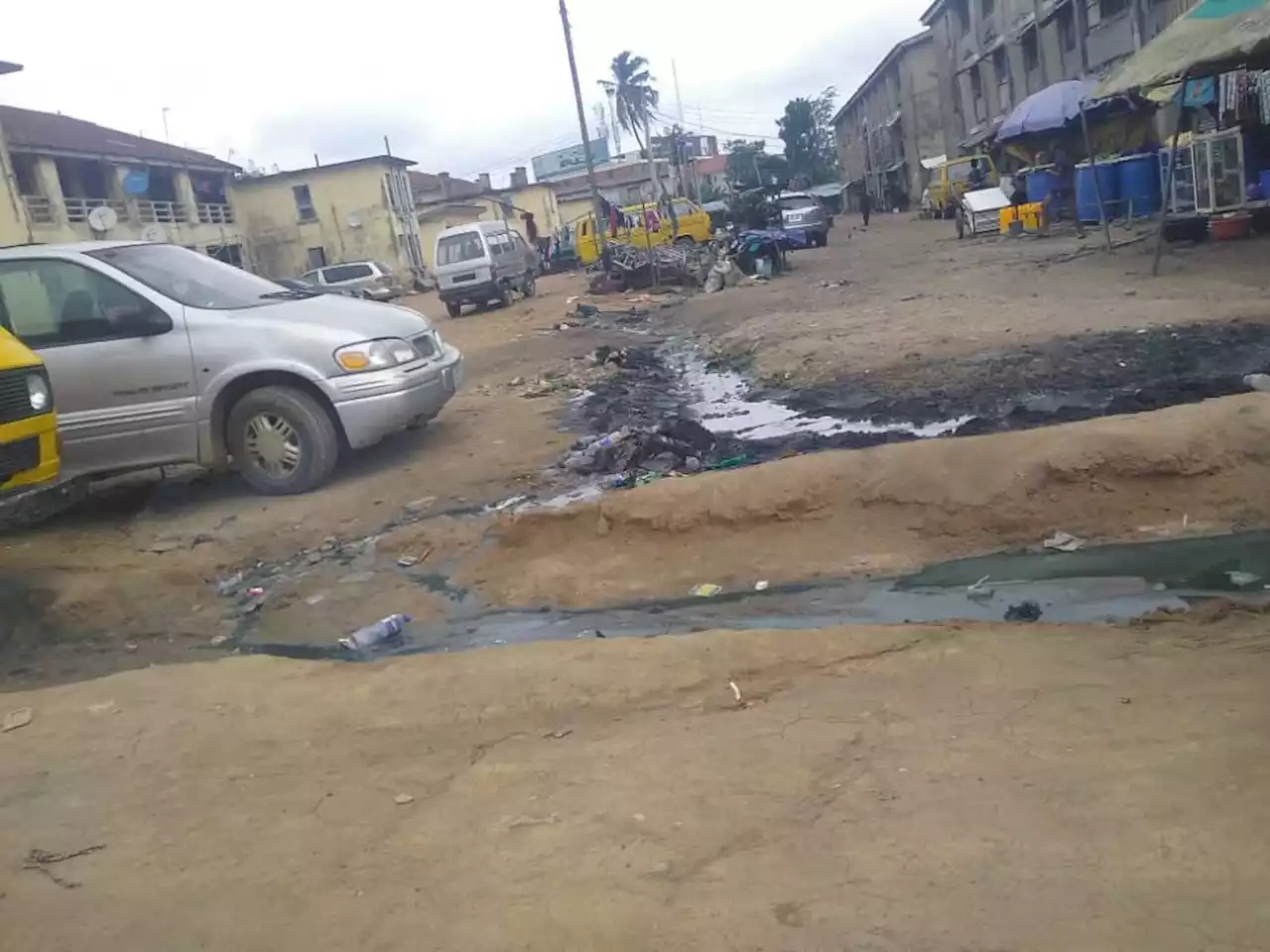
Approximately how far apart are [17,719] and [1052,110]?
20.8m

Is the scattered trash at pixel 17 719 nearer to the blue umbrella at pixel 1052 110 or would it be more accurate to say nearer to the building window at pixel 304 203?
the blue umbrella at pixel 1052 110

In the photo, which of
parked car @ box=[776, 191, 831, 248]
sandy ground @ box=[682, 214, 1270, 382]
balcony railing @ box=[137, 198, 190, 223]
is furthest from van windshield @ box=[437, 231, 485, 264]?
balcony railing @ box=[137, 198, 190, 223]

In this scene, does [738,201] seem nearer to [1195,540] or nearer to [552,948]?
[1195,540]

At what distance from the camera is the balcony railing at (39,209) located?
3045 cm

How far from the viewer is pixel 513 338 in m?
17.4

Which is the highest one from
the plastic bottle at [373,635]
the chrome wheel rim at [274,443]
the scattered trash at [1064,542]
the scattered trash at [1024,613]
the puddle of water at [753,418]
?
the chrome wheel rim at [274,443]

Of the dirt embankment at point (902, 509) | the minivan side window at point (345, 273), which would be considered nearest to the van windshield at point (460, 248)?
the minivan side window at point (345, 273)

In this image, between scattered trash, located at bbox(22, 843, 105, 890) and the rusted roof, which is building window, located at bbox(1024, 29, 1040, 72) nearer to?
the rusted roof

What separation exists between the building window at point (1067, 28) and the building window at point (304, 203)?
3027 centimetres

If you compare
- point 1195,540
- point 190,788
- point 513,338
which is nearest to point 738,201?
point 513,338

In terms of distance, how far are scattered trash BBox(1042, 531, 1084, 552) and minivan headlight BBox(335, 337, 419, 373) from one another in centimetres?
459

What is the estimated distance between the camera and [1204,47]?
12188 millimetres

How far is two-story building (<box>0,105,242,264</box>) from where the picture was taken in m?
30.5

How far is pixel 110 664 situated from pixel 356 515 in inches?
77.7
